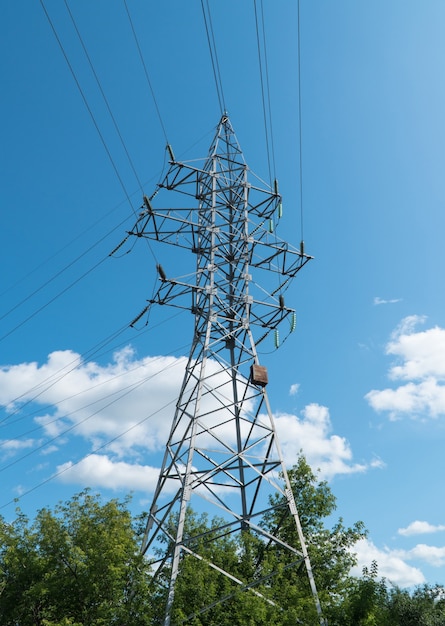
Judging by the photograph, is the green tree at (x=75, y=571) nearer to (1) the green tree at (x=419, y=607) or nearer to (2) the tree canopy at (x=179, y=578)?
(2) the tree canopy at (x=179, y=578)

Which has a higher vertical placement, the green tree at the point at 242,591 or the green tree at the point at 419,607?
the green tree at the point at 419,607

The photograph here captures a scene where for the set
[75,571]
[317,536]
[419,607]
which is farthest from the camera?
[419,607]

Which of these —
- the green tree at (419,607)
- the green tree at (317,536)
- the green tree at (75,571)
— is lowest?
the green tree at (75,571)

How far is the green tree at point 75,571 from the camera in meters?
12.8

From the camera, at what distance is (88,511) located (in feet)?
61.3

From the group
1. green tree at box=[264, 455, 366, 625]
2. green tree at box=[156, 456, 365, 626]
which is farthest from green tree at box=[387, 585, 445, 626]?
green tree at box=[156, 456, 365, 626]

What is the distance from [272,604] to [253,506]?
10.5 ft

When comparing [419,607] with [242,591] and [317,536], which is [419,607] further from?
[242,591]

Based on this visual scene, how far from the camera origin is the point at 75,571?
49.7ft

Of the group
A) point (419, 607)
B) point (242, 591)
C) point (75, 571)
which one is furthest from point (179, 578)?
point (419, 607)

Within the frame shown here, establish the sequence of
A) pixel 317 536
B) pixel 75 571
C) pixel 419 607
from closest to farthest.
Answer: pixel 75 571 < pixel 317 536 < pixel 419 607

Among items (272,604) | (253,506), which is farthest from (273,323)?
(272,604)

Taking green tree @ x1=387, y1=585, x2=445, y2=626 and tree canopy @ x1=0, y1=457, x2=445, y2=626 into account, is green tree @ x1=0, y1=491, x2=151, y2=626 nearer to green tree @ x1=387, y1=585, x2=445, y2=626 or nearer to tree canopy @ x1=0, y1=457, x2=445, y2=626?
Result: tree canopy @ x1=0, y1=457, x2=445, y2=626

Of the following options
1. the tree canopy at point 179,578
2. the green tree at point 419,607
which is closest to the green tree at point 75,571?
the tree canopy at point 179,578
